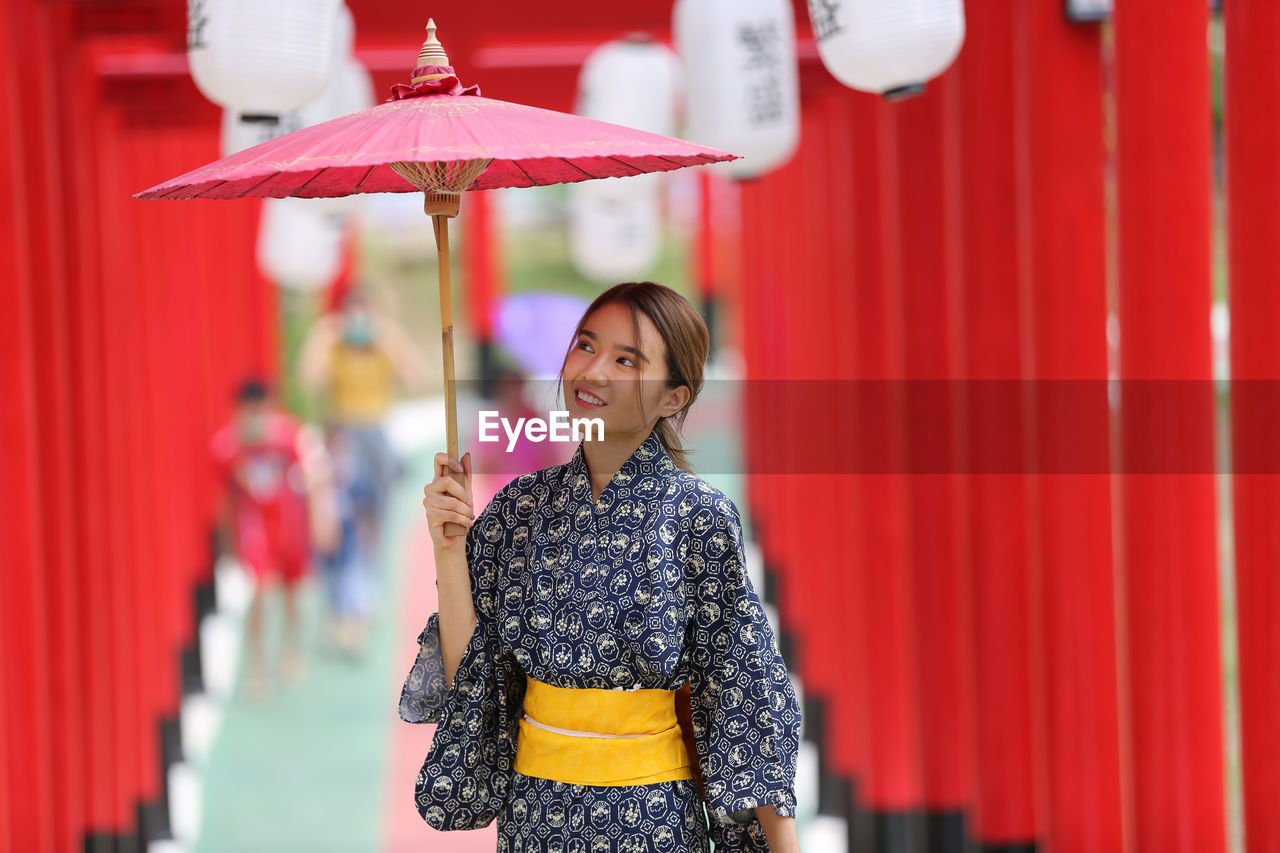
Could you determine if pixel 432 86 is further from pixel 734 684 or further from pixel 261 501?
pixel 261 501

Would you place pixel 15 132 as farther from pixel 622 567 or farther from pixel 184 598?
pixel 184 598

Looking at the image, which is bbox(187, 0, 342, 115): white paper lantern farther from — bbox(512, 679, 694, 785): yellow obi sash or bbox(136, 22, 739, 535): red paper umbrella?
bbox(512, 679, 694, 785): yellow obi sash

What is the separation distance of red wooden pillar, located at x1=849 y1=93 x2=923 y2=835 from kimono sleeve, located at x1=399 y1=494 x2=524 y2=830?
2.68m

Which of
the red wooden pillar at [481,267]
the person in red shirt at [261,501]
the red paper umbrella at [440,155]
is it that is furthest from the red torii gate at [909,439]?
the red wooden pillar at [481,267]

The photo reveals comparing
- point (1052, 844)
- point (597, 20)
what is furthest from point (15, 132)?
point (1052, 844)

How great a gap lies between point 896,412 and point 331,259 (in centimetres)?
401

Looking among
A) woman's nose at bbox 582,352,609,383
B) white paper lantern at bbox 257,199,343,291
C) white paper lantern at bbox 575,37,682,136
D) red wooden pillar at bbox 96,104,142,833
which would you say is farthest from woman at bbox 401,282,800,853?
white paper lantern at bbox 257,199,343,291

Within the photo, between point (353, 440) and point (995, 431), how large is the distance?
6.10m

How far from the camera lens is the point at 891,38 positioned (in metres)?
3.38

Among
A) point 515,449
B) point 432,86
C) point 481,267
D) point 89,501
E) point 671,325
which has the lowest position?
point 515,449

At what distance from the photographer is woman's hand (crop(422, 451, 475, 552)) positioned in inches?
94.9

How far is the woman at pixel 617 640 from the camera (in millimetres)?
2318

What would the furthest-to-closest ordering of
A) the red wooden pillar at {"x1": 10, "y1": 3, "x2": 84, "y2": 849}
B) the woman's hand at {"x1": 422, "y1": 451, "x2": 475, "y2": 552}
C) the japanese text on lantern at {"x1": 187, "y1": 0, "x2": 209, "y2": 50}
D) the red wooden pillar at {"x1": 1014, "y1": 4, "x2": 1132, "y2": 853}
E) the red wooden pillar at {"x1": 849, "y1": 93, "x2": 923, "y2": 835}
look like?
the red wooden pillar at {"x1": 849, "y1": 93, "x2": 923, "y2": 835}
the red wooden pillar at {"x1": 10, "y1": 3, "x2": 84, "y2": 849}
the red wooden pillar at {"x1": 1014, "y1": 4, "x2": 1132, "y2": 853}
the japanese text on lantern at {"x1": 187, "y1": 0, "x2": 209, "y2": 50}
the woman's hand at {"x1": 422, "y1": 451, "x2": 475, "y2": 552}

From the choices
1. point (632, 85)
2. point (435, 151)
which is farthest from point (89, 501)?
point (435, 151)
